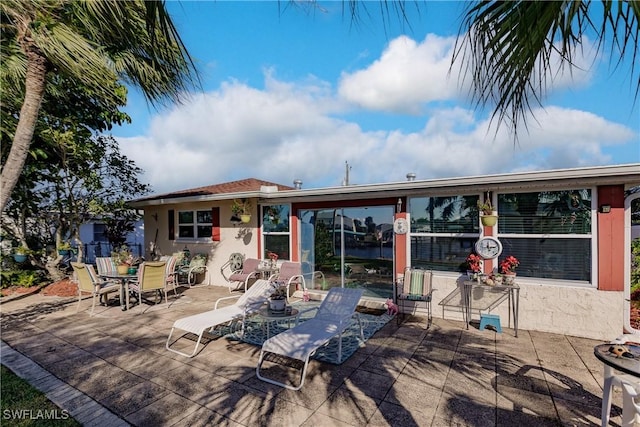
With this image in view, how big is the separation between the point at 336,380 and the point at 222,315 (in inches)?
86.1

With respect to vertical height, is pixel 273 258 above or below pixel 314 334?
above

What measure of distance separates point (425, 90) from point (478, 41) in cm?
65

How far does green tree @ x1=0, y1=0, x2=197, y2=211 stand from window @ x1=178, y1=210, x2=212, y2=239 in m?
7.58

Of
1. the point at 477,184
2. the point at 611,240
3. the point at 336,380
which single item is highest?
the point at 477,184

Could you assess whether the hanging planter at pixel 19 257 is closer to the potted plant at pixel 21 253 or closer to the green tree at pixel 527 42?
the potted plant at pixel 21 253

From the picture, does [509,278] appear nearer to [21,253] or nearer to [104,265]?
[104,265]

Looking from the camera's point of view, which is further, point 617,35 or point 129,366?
point 129,366

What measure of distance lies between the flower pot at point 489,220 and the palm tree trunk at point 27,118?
6.17 metres

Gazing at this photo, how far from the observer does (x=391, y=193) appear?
6848mm

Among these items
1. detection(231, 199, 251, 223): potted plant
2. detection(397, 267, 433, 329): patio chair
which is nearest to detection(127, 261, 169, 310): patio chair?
detection(231, 199, 251, 223): potted plant

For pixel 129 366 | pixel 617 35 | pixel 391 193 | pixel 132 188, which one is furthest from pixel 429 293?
pixel 132 188

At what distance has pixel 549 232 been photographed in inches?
221

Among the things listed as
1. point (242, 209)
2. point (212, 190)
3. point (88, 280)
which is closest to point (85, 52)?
point (88, 280)

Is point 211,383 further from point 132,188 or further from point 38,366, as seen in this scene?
point 132,188
